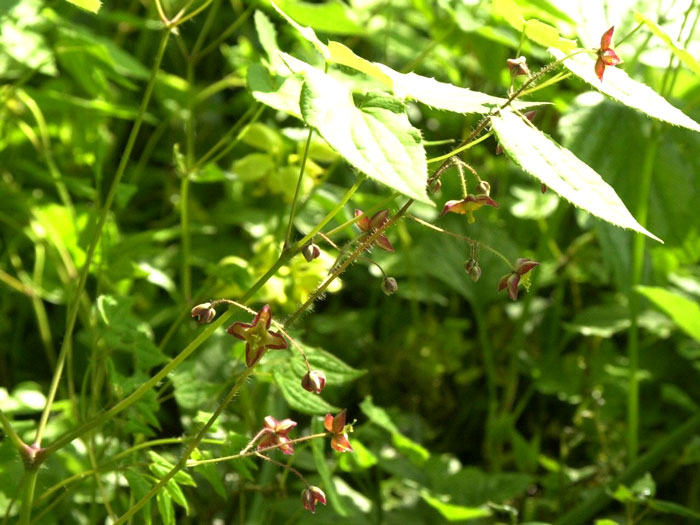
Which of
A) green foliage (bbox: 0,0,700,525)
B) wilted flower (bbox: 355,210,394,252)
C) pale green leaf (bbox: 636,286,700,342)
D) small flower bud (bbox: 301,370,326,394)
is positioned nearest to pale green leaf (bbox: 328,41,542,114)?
green foliage (bbox: 0,0,700,525)

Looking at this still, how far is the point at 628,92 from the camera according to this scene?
26.4 inches

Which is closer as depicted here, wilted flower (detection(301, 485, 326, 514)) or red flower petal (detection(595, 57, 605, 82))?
red flower petal (detection(595, 57, 605, 82))

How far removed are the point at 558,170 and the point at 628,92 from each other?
0.12 meters

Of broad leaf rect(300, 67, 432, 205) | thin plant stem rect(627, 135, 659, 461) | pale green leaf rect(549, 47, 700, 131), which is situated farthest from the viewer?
thin plant stem rect(627, 135, 659, 461)

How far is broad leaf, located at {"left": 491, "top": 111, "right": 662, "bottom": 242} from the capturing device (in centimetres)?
57

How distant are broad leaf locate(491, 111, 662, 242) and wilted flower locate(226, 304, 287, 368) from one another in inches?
8.8

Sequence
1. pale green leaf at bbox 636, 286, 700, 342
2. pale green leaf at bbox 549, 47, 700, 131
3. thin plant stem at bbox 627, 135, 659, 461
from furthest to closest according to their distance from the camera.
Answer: thin plant stem at bbox 627, 135, 659, 461, pale green leaf at bbox 636, 286, 700, 342, pale green leaf at bbox 549, 47, 700, 131

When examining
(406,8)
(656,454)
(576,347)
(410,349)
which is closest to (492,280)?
(410,349)

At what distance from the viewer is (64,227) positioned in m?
1.38

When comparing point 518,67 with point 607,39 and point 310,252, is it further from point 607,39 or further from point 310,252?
point 310,252

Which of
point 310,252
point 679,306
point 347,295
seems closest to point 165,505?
point 310,252

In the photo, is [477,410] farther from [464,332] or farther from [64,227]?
[64,227]

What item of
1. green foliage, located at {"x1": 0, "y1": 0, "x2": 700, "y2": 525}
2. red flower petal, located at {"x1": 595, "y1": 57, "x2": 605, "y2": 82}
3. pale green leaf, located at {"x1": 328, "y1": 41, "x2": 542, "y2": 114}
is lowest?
green foliage, located at {"x1": 0, "y1": 0, "x2": 700, "y2": 525}

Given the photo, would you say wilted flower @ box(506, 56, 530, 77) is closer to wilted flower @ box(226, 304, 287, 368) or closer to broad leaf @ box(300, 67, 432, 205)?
broad leaf @ box(300, 67, 432, 205)
